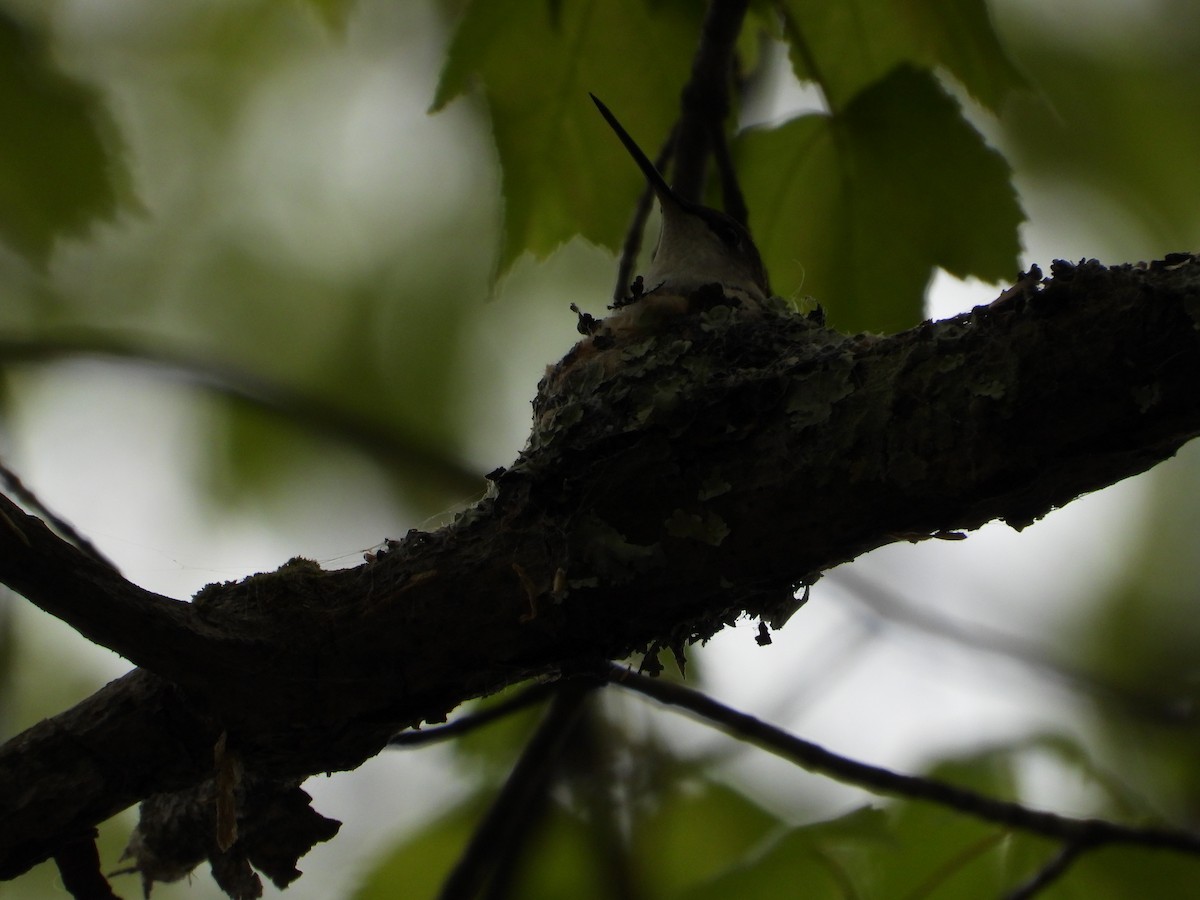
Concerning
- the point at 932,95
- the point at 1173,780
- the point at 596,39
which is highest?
the point at 1173,780

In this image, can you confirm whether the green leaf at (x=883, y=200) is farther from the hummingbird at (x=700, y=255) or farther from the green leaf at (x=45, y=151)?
the green leaf at (x=45, y=151)

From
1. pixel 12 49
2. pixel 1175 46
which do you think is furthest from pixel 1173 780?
pixel 12 49

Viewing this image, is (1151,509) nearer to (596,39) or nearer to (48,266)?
(596,39)

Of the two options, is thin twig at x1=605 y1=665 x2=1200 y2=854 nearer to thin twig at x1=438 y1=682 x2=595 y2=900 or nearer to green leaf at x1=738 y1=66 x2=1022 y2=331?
thin twig at x1=438 y1=682 x2=595 y2=900

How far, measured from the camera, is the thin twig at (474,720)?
2077 millimetres

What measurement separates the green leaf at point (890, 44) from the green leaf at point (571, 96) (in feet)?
0.76

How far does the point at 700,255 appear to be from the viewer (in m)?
2.76

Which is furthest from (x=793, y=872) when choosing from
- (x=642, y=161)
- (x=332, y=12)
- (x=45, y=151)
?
(x=45, y=151)

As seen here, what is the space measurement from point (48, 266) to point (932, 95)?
6.57 feet

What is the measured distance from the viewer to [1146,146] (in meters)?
3.73

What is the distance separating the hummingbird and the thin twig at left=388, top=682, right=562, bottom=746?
93cm

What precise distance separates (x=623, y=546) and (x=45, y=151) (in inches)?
69.8

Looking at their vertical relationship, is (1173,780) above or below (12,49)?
above

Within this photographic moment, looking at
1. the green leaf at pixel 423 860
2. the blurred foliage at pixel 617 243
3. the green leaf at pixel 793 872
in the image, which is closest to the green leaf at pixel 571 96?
the blurred foliage at pixel 617 243
